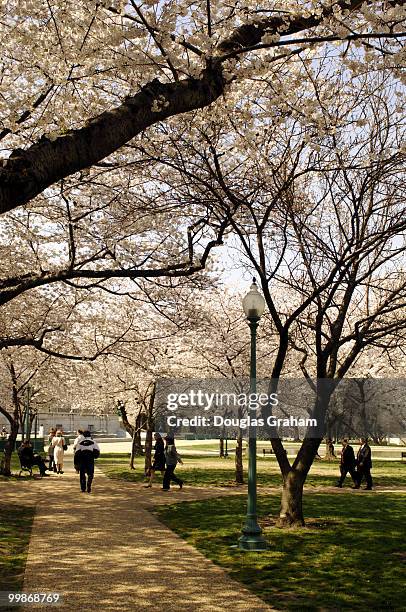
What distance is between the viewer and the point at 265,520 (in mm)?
14156

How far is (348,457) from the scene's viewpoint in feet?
75.7

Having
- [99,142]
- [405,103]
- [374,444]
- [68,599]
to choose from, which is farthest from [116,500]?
[374,444]

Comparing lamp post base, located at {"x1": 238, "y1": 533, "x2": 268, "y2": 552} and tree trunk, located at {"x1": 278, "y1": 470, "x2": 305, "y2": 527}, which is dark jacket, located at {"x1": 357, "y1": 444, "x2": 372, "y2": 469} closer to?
tree trunk, located at {"x1": 278, "y1": 470, "x2": 305, "y2": 527}

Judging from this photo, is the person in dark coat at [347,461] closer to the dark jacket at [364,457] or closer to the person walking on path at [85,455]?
the dark jacket at [364,457]

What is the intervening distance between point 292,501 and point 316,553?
243cm

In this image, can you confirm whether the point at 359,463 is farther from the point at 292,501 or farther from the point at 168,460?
the point at 292,501

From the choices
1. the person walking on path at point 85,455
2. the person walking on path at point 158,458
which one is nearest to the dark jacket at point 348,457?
the person walking on path at point 158,458

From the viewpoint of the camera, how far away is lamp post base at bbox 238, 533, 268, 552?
11164 millimetres

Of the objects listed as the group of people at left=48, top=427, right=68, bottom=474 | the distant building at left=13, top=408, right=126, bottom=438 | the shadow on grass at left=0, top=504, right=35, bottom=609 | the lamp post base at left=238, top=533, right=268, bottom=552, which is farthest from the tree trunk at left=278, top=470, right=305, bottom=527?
the distant building at left=13, top=408, right=126, bottom=438

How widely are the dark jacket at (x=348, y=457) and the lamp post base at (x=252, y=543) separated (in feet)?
39.8

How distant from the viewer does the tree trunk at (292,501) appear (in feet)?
43.2

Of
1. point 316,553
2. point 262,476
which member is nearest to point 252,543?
point 316,553

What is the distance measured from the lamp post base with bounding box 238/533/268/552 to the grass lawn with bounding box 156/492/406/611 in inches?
6.0

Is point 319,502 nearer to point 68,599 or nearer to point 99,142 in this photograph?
point 68,599
